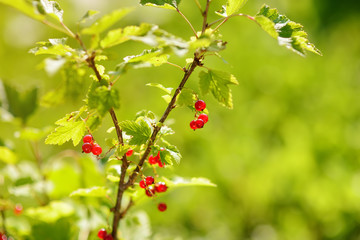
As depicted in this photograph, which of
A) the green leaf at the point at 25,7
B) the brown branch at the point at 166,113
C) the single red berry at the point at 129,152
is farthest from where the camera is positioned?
the single red berry at the point at 129,152

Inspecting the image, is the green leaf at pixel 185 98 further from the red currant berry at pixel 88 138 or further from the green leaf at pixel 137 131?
the red currant berry at pixel 88 138

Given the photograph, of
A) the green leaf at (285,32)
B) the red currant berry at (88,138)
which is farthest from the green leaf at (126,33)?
the red currant berry at (88,138)

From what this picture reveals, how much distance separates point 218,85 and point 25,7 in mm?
391

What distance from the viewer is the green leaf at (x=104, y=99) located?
67 centimetres

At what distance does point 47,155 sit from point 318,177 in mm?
2082

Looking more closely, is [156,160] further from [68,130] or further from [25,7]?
[25,7]

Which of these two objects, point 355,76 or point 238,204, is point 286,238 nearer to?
point 238,204

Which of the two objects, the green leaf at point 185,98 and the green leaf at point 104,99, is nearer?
the green leaf at point 104,99

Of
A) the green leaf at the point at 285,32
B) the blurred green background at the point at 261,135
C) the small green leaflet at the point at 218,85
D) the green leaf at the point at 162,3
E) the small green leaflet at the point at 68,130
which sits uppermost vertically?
the green leaf at the point at 285,32

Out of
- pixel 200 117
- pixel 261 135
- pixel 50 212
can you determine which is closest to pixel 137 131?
pixel 200 117

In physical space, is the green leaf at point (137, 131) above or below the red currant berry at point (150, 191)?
above

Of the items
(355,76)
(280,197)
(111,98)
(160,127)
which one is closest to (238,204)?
(280,197)

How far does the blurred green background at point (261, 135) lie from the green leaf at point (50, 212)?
55 cm

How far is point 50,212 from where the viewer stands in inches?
46.0
